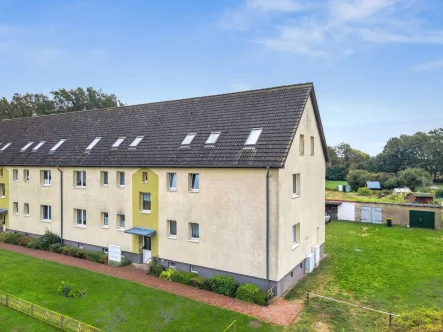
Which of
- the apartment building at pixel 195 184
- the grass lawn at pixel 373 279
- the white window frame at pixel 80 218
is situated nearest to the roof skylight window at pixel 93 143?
the apartment building at pixel 195 184

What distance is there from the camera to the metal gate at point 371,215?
37.0m

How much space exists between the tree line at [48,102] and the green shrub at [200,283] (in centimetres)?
4794

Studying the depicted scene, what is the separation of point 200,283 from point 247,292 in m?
3.04

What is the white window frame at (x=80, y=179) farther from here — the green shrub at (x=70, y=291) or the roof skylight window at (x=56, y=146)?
the green shrub at (x=70, y=291)

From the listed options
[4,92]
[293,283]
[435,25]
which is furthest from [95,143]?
[4,92]

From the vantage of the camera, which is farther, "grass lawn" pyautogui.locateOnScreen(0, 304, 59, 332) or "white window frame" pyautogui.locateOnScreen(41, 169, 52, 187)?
"white window frame" pyautogui.locateOnScreen(41, 169, 52, 187)

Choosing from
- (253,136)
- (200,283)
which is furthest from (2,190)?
(253,136)

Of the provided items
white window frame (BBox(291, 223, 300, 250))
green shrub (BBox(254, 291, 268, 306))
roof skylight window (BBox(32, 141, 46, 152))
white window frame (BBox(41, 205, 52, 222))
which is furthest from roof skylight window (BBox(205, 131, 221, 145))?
roof skylight window (BBox(32, 141, 46, 152))

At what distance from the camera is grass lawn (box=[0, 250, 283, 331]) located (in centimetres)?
1352

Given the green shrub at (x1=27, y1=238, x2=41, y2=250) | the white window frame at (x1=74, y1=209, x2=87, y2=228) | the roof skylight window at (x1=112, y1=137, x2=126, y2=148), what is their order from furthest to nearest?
the green shrub at (x1=27, y1=238, x2=41, y2=250), the white window frame at (x1=74, y1=209, x2=87, y2=228), the roof skylight window at (x1=112, y1=137, x2=126, y2=148)

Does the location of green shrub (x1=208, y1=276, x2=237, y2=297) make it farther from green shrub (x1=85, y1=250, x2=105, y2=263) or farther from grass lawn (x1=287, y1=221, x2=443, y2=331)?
green shrub (x1=85, y1=250, x2=105, y2=263)

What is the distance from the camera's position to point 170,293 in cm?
1672

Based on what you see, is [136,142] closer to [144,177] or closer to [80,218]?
[144,177]

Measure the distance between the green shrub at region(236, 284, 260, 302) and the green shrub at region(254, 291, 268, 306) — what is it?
178 mm
